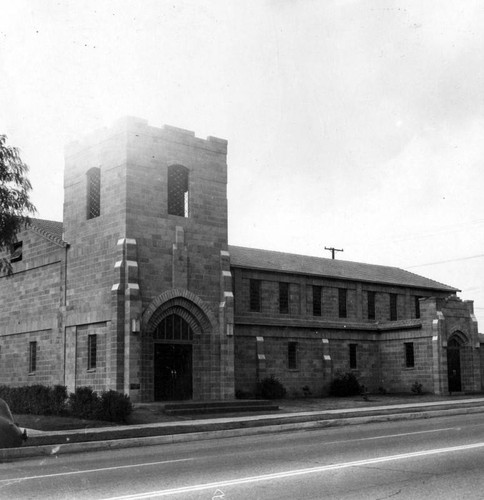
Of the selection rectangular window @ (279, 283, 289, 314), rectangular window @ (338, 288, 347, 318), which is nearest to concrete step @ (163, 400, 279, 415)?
rectangular window @ (279, 283, 289, 314)

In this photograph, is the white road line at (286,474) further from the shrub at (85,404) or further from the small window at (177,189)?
the small window at (177,189)

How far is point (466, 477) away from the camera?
10.6 m

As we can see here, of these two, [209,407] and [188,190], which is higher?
[188,190]

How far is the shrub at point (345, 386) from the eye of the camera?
4019 centimetres

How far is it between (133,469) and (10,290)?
26.2 metres

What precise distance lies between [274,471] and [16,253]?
1092 inches

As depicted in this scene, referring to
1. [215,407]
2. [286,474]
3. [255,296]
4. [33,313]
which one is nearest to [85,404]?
[215,407]

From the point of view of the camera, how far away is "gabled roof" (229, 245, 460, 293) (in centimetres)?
4078

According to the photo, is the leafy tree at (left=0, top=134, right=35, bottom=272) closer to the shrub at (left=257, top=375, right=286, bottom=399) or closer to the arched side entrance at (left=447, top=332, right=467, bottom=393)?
the shrub at (left=257, top=375, right=286, bottom=399)

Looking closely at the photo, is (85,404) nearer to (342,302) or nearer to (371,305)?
(342,302)

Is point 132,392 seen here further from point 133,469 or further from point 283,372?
point 133,469

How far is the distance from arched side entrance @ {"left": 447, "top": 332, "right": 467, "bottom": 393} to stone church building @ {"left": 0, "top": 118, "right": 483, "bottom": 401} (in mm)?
111

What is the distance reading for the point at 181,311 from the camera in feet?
103

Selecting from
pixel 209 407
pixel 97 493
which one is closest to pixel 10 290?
pixel 209 407
